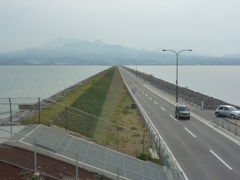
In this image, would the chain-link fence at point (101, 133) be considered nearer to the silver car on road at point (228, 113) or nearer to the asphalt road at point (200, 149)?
the asphalt road at point (200, 149)

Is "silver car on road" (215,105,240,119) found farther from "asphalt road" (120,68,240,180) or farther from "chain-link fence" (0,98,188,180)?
"chain-link fence" (0,98,188,180)

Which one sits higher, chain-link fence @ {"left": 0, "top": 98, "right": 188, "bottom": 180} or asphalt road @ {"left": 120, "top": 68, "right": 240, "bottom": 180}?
chain-link fence @ {"left": 0, "top": 98, "right": 188, "bottom": 180}

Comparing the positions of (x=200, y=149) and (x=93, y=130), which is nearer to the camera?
(x=93, y=130)

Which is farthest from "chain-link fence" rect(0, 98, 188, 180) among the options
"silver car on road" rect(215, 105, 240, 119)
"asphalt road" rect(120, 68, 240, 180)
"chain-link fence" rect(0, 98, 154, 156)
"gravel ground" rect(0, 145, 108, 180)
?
"silver car on road" rect(215, 105, 240, 119)

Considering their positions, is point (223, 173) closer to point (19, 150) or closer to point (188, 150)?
point (188, 150)

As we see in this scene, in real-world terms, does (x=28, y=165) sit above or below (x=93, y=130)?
above

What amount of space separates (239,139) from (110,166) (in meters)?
16.9

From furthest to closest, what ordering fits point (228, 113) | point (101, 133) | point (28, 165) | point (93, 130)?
1. point (228, 113)
2. point (101, 133)
3. point (93, 130)
4. point (28, 165)

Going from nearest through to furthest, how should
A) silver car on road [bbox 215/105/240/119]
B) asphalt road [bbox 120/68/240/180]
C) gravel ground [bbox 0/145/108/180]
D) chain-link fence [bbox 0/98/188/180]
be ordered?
1. gravel ground [bbox 0/145/108/180]
2. asphalt road [bbox 120/68/240/180]
3. chain-link fence [bbox 0/98/188/180]
4. silver car on road [bbox 215/105/240/119]

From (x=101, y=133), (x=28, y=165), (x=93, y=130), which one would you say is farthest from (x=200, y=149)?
(x=28, y=165)

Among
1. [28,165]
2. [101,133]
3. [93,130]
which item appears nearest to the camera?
[28,165]

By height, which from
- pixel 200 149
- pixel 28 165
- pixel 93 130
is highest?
pixel 28 165

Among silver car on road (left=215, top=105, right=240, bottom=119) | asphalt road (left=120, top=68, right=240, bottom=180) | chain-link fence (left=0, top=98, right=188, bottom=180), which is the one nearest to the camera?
asphalt road (left=120, top=68, right=240, bottom=180)

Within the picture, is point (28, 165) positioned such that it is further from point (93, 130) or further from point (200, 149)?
point (200, 149)
